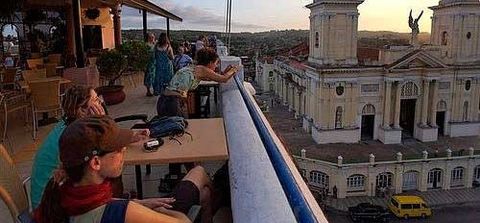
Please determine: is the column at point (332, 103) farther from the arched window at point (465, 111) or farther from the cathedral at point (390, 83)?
the arched window at point (465, 111)

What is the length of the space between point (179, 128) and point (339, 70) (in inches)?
1159

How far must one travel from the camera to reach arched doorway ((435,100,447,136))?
1308 inches

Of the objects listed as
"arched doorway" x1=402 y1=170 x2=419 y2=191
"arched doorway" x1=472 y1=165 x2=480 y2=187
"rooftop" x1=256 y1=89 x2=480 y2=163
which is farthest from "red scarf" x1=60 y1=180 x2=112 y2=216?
"arched doorway" x1=472 y1=165 x2=480 y2=187

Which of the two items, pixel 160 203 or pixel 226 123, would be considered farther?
pixel 226 123

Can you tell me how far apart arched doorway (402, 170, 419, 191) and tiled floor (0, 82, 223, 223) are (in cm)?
1983

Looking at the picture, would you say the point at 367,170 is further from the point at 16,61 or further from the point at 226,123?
the point at 226,123

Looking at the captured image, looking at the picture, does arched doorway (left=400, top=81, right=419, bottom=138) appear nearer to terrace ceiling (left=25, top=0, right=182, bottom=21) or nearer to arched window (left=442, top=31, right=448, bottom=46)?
arched window (left=442, top=31, right=448, bottom=46)

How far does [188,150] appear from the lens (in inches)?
100.0

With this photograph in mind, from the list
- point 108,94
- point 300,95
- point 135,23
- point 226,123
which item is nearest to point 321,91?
point 300,95

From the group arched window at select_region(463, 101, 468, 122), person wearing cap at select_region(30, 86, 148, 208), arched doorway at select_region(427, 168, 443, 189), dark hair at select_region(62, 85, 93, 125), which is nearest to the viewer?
person wearing cap at select_region(30, 86, 148, 208)

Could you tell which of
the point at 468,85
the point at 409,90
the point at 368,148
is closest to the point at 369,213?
the point at 368,148

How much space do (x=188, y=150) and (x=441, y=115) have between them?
34.2 m

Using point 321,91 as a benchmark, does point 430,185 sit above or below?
below

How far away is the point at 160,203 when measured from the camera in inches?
73.2
